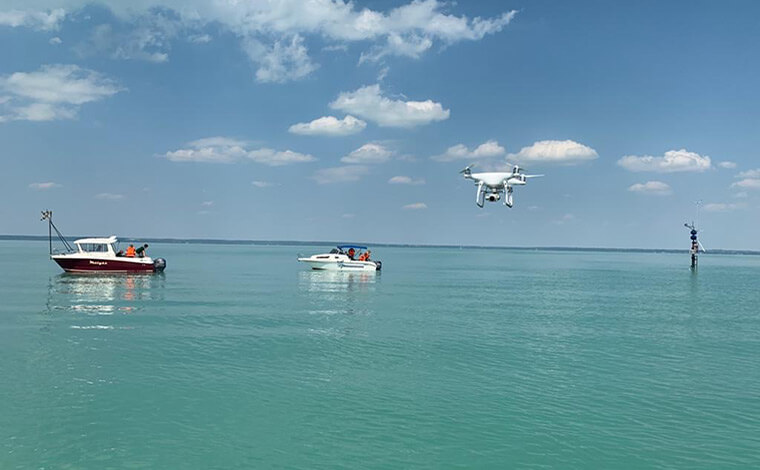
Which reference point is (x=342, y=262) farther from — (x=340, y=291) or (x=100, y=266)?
(x=100, y=266)

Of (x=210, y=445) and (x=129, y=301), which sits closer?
(x=210, y=445)

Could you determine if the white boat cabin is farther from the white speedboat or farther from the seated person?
the white speedboat

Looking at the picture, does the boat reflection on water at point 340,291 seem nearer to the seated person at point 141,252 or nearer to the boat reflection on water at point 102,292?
the boat reflection on water at point 102,292

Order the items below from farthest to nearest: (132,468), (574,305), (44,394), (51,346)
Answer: (574,305)
(51,346)
(44,394)
(132,468)

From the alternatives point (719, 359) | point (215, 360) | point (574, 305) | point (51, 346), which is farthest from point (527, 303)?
point (51, 346)

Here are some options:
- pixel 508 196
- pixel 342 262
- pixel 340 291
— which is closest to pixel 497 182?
pixel 508 196

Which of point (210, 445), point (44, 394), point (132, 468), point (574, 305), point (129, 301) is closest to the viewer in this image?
point (132, 468)

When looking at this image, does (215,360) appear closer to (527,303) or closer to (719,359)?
(719,359)
